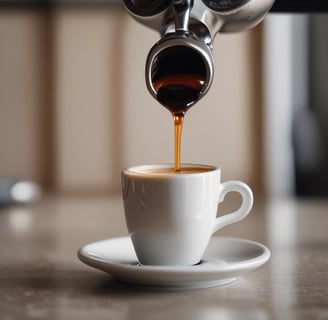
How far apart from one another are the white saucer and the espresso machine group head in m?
0.17

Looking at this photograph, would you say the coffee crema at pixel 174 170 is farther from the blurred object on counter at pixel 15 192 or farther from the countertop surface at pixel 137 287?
the blurred object on counter at pixel 15 192

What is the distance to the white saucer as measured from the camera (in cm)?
64

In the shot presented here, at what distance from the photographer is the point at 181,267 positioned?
655 mm

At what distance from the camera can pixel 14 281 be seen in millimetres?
735

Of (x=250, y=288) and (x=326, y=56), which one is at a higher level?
(x=326, y=56)

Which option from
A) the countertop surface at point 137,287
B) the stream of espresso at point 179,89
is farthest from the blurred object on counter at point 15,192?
the stream of espresso at point 179,89

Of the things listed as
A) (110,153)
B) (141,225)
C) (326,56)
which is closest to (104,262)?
(141,225)

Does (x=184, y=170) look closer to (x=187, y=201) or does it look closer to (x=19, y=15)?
(x=187, y=201)

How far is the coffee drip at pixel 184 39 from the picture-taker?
0.67m

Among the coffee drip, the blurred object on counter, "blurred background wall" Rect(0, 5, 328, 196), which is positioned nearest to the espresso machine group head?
the coffee drip

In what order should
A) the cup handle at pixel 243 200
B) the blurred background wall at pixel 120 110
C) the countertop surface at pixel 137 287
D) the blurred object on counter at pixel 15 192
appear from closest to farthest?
the countertop surface at pixel 137 287
the cup handle at pixel 243 200
the blurred object on counter at pixel 15 192
the blurred background wall at pixel 120 110

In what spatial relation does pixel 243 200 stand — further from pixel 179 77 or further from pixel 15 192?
pixel 15 192

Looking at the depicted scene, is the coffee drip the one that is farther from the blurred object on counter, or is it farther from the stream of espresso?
the blurred object on counter

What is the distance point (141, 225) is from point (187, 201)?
0.05m
